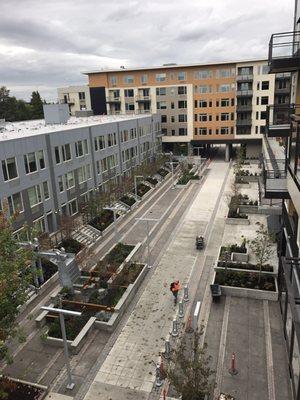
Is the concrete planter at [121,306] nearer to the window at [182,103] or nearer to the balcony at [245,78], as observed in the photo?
the balcony at [245,78]

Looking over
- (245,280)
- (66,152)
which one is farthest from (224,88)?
(245,280)

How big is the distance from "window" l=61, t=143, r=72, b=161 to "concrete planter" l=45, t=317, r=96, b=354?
18.1 metres

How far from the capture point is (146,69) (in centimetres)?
6512

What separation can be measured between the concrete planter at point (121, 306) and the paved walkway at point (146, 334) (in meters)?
0.66

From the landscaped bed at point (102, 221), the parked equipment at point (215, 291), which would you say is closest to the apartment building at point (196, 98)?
the landscaped bed at point (102, 221)

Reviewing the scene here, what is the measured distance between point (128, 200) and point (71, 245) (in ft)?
45.6

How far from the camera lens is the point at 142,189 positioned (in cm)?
4669

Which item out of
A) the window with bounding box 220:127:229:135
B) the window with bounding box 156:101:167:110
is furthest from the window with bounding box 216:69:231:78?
the window with bounding box 156:101:167:110

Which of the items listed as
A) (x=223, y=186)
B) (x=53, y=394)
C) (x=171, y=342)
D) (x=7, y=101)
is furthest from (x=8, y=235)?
(x=7, y=101)

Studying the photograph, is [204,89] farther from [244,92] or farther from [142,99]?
[142,99]

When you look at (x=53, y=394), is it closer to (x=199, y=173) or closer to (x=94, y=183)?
(x=94, y=183)

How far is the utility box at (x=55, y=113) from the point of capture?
143 ft

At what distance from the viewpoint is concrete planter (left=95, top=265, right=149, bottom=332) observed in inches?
738

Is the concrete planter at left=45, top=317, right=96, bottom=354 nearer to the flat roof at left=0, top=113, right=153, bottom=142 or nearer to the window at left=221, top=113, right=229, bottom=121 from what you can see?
the flat roof at left=0, top=113, right=153, bottom=142
